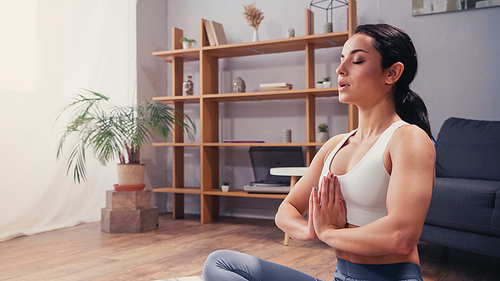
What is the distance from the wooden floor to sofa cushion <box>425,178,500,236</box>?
0.26 metres

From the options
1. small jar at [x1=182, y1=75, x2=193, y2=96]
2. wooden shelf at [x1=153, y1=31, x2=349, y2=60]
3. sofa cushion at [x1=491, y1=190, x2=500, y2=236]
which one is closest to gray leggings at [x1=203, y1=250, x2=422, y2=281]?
sofa cushion at [x1=491, y1=190, x2=500, y2=236]

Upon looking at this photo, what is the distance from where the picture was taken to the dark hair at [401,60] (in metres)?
0.82

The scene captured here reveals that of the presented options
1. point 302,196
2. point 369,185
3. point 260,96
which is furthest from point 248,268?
point 260,96

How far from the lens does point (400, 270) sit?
30.9 inches

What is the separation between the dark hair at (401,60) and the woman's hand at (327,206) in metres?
0.22

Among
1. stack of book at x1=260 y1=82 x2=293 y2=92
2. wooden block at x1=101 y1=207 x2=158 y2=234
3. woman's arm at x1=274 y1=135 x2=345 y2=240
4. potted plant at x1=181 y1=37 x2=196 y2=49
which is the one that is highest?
potted plant at x1=181 y1=37 x2=196 y2=49

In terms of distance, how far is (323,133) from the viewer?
349 centimetres

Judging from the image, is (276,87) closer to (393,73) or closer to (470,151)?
(470,151)

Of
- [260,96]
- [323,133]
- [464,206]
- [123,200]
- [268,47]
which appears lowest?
[123,200]

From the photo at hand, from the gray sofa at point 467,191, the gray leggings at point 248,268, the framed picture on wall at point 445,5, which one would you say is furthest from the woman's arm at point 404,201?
the framed picture on wall at point 445,5

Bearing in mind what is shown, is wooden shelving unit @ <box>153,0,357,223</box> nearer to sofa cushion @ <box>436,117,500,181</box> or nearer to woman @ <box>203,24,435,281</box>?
sofa cushion @ <box>436,117,500,181</box>

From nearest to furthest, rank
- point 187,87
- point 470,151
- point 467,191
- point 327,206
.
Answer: point 327,206, point 467,191, point 470,151, point 187,87

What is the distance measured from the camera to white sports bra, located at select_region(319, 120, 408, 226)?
782 mm

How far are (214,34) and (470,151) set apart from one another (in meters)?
2.29
